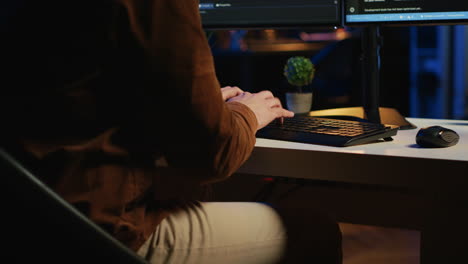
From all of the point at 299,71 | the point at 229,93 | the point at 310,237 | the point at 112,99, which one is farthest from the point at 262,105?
the point at 299,71

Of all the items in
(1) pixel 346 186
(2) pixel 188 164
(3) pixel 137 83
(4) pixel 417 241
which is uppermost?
(3) pixel 137 83

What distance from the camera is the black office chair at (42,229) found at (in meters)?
0.61

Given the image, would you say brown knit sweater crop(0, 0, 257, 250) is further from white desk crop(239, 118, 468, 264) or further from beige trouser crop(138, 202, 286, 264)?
white desk crop(239, 118, 468, 264)

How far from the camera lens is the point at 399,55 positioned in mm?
3555

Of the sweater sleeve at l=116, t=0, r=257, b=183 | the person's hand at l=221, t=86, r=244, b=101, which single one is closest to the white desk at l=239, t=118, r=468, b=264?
the person's hand at l=221, t=86, r=244, b=101

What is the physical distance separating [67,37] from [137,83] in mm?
106

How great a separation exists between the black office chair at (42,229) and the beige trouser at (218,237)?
22cm

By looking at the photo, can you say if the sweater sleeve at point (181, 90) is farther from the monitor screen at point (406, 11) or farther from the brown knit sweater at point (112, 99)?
the monitor screen at point (406, 11)

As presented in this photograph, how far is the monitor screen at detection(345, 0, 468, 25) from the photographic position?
1.42 meters

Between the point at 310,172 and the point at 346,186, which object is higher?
the point at 310,172

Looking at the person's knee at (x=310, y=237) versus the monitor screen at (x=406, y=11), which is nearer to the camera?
the person's knee at (x=310, y=237)

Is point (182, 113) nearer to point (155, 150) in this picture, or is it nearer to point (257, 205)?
point (155, 150)

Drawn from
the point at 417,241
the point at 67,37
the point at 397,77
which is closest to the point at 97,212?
the point at 67,37

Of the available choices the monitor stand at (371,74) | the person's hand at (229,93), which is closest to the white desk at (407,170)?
the person's hand at (229,93)
